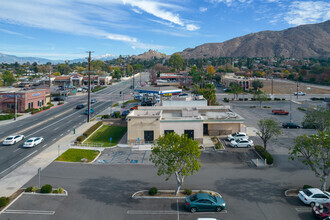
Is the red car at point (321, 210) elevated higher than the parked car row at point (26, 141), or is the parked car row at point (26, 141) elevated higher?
the parked car row at point (26, 141)

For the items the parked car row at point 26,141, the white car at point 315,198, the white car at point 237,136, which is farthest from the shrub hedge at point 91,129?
the white car at point 315,198

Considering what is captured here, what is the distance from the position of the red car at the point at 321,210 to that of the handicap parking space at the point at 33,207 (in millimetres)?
22231

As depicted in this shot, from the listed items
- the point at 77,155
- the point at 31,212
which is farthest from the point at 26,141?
the point at 31,212

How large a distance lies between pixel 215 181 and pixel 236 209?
5.74m

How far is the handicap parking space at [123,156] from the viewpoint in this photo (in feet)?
105

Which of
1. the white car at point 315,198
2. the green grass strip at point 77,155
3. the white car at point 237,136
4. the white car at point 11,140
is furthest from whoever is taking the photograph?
the white car at point 237,136

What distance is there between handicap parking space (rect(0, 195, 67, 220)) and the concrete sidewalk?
9.34ft

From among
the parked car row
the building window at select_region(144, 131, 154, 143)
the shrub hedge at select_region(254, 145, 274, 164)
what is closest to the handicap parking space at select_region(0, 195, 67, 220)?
the parked car row

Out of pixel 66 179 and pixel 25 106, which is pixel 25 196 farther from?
pixel 25 106

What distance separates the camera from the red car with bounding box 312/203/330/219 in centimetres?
1842

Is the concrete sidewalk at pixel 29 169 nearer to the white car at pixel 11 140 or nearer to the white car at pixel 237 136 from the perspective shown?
the white car at pixel 11 140

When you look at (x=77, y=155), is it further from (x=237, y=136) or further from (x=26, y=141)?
(x=237, y=136)

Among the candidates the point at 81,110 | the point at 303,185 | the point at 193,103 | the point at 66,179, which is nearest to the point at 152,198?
the point at 66,179

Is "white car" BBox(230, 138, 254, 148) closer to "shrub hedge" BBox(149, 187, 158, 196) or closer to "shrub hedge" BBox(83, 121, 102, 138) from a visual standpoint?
"shrub hedge" BBox(149, 187, 158, 196)
